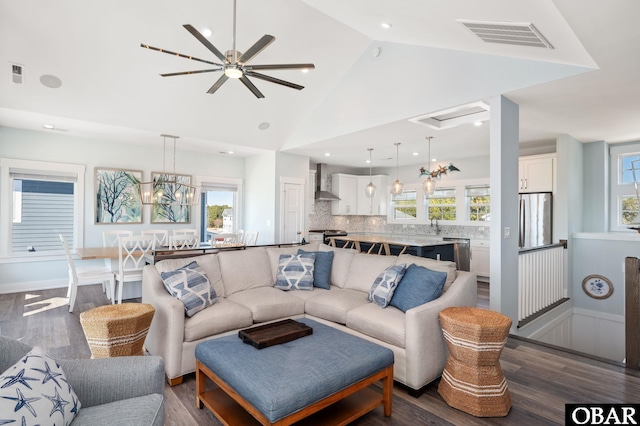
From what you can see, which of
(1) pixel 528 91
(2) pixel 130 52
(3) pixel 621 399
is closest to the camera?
(3) pixel 621 399

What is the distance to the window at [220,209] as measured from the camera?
790cm

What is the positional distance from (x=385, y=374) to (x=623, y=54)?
3263 millimetres

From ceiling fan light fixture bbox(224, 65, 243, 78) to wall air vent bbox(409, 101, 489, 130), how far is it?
2.54 m

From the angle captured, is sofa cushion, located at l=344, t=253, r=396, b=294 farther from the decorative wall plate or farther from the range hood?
the range hood

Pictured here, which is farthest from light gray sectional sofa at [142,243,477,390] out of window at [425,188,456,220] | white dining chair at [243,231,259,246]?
window at [425,188,456,220]

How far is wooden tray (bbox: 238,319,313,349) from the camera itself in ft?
7.63

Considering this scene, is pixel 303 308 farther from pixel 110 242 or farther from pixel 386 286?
pixel 110 242

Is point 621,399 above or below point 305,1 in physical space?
below

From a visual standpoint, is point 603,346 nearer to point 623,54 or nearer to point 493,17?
point 623,54

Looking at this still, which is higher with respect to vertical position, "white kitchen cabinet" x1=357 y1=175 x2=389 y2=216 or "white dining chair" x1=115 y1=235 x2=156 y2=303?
"white kitchen cabinet" x1=357 y1=175 x2=389 y2=216

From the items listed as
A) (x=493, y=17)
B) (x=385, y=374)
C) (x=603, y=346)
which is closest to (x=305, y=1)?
(x=493, y=17)

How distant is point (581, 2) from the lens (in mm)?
2283

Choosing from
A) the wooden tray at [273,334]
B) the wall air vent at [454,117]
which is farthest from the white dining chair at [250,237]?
the wooden tray at [273,334]

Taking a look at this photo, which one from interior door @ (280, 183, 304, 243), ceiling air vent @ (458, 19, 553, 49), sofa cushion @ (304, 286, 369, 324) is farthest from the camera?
interior door @ (280, 183, 304, 243)
